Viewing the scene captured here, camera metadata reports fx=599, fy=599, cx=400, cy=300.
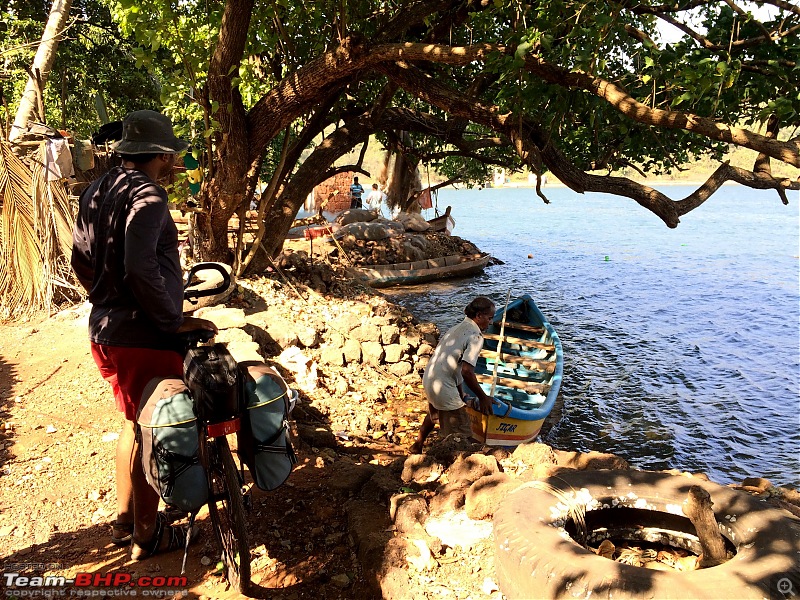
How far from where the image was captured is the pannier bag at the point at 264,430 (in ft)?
9.77

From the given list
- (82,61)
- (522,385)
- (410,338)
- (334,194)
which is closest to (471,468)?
(522,385)

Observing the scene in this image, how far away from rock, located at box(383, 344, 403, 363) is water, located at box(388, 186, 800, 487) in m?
2.66

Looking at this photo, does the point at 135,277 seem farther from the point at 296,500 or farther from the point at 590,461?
the point at 590,461

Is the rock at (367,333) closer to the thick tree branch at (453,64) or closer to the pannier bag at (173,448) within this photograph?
the thick tree branch at (453,64)

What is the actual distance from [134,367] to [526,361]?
679 centimetres

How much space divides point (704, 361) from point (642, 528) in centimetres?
1079

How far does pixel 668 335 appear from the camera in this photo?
14797 millimetres

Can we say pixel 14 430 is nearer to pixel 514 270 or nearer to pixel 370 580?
pixel 370 580

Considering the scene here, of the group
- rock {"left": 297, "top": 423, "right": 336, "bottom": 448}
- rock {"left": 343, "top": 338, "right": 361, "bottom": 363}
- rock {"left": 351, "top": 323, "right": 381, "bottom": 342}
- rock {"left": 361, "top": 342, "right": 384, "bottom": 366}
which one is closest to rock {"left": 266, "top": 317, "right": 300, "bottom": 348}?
rock {"left": 343, "top": 338, "right": 361, "bottom": 363}

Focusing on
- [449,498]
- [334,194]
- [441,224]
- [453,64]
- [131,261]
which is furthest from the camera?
[334,194]

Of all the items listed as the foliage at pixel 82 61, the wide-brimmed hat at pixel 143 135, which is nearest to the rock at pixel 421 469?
the wide-brimmed hat at pixel 143 135

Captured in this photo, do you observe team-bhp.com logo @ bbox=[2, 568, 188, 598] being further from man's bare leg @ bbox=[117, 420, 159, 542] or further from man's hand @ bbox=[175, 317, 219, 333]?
man's hand @ bbox=[175, 317, 219, 333]

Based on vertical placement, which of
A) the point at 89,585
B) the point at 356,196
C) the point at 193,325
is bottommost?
the point at 89,585

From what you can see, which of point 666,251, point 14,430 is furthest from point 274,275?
point 666,251
